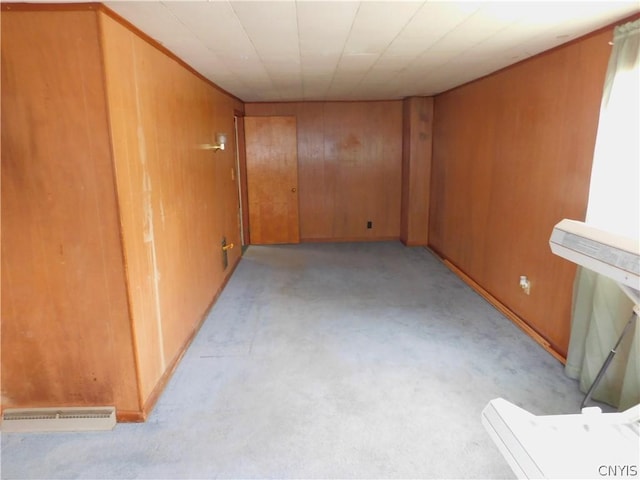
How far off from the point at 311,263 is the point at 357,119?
236 centimetres

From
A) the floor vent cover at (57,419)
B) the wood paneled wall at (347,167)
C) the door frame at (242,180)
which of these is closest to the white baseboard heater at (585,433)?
the floor vent cover at (57,419)

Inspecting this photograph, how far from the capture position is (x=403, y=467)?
1.91 meters

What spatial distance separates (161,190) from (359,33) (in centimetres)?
156

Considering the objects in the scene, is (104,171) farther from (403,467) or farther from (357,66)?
(357,66)

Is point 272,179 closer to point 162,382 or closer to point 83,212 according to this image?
point 162,382

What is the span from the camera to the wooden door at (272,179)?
5953 millimetres

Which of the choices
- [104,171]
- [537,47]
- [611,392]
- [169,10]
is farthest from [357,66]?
[611,392]

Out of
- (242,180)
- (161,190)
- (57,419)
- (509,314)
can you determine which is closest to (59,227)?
(161,190)

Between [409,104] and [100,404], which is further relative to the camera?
[409,104]

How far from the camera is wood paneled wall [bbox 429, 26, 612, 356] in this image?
8.48 ft

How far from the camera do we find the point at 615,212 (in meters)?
2.19

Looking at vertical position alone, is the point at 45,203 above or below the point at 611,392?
above

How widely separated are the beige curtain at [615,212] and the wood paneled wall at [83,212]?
8.55ft

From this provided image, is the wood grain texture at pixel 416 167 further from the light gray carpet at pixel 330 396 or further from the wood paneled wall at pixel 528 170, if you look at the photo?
the light gray carpet at pixel 330 396
